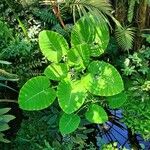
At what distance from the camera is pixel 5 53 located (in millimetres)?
3996

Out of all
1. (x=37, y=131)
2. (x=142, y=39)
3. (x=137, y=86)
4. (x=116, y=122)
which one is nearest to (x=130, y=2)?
(x=142, y=39)

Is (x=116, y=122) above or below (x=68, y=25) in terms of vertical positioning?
below

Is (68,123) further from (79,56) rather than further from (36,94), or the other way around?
(79,56)

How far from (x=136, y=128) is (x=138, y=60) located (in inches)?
23.3

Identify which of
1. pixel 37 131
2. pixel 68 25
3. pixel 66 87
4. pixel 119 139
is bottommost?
pixel 119 139

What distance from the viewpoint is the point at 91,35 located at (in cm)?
386

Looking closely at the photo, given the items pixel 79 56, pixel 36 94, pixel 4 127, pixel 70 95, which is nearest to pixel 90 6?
pixel 79 56

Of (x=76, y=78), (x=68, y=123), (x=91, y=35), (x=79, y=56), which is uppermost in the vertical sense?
(x=91, y=35)

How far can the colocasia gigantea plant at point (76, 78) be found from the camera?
3.70m

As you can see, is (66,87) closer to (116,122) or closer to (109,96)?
(109,96)

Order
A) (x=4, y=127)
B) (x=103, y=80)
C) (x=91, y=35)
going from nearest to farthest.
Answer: (x=4, y=127) → (x=103, y=80) → (x=91, y=35)

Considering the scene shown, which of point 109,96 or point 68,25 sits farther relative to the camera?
point 68,25

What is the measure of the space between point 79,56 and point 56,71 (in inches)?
9.5

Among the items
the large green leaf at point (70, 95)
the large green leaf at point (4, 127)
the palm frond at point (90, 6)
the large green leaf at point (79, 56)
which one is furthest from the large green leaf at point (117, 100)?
the large green leaf at point (4, 127)
